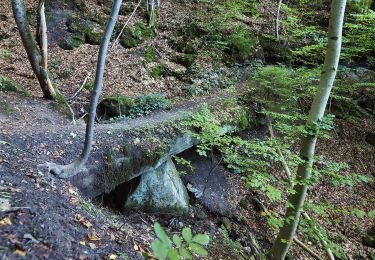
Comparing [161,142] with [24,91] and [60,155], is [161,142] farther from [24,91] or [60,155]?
[24,91]

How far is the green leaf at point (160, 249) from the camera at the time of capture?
5.38ft

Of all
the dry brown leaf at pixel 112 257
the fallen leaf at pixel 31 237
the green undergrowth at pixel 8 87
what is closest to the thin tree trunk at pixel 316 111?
the dry brown leaf at pixel 112 257

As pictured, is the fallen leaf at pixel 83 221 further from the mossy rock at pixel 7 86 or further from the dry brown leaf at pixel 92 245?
the mossy rock at pixel 7 86

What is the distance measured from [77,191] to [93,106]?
1.64 m

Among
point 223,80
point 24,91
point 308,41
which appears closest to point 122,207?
point 24,91

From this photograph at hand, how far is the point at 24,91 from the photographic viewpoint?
891cm

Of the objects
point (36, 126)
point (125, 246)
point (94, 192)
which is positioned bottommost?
point (94, 192)

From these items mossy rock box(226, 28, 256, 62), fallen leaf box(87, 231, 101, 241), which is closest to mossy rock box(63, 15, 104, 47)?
mossy rock box(226, 28, 256, 62)

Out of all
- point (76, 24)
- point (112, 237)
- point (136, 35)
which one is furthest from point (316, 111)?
point (76, 24)

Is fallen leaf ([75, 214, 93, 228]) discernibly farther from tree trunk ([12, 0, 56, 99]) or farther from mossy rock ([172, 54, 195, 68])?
mossy rock ([172, 54, 195, 68])

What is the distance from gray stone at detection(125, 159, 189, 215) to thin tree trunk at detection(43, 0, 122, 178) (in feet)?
5.62

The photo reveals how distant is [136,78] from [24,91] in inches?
152

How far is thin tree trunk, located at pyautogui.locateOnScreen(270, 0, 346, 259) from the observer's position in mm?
4801

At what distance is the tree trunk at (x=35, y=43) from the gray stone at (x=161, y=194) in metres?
4.14
